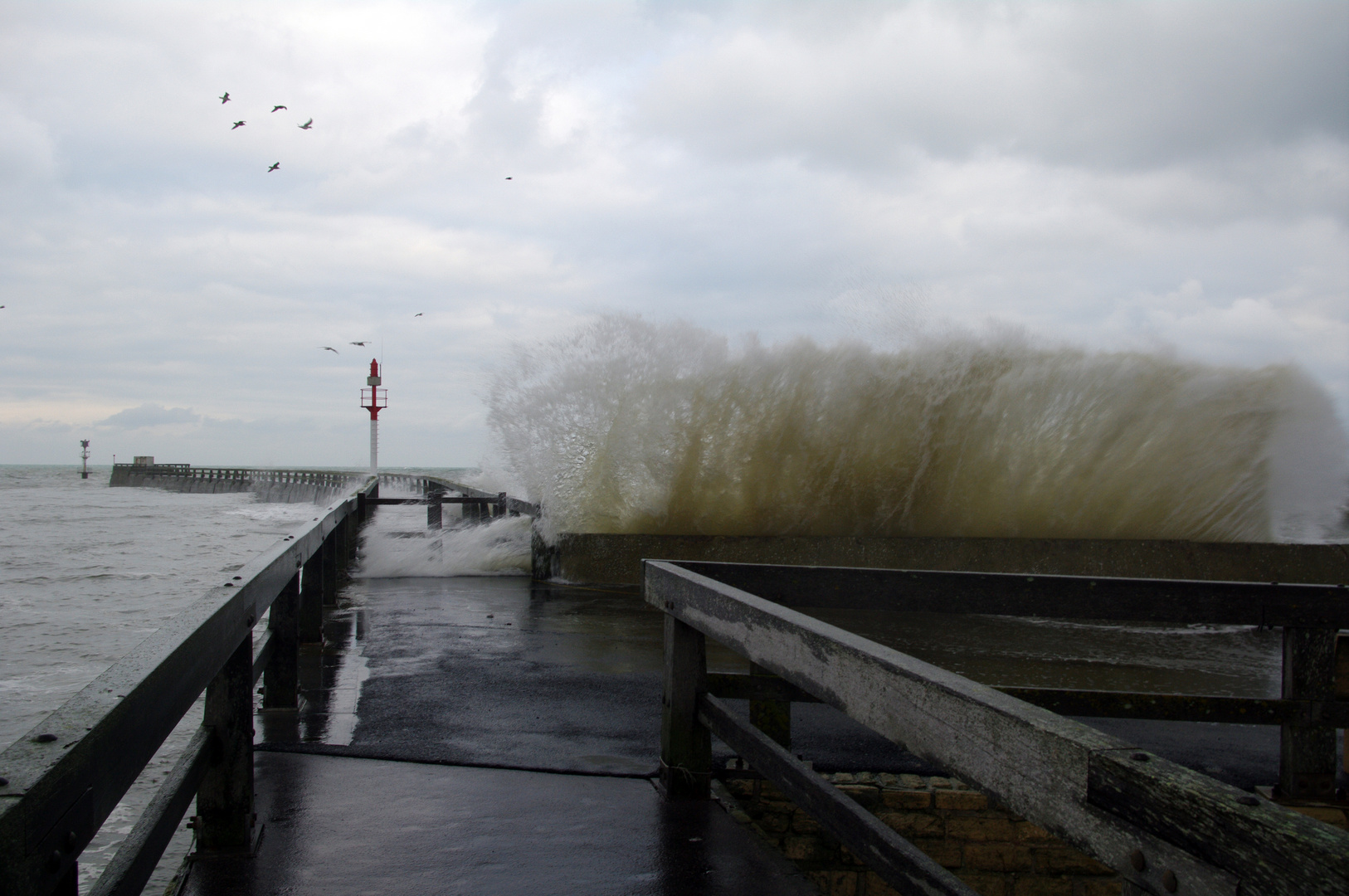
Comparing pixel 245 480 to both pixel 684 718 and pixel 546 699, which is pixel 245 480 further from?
pixel 684 718

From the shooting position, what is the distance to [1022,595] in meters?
3.12

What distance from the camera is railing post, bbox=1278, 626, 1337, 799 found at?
3246mm

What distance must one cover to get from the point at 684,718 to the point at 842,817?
1.07 metres

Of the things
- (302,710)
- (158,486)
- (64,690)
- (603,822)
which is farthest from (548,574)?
(158,486)

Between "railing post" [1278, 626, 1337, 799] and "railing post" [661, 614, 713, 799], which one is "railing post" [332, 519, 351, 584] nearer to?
"railing post" [661, 614, 713, 799]

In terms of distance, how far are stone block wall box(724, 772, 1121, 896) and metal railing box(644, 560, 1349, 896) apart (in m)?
0.83

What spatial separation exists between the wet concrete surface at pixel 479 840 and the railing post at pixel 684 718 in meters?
0.08

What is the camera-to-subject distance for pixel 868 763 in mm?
3992

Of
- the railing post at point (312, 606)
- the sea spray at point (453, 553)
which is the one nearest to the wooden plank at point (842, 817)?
the railing post at point (312, 606)

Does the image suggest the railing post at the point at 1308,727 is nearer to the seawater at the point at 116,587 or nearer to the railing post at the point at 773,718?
the railing post at the point at 773,718

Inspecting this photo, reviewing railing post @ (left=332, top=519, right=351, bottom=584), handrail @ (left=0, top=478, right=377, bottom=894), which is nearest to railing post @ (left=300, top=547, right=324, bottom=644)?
railing post @ (left=332, top=519, right=351, bottom=584)

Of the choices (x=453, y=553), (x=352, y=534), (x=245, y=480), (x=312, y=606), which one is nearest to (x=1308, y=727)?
(x=312, y=606)

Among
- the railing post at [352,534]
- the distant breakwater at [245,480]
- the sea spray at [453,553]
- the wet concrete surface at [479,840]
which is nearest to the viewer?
the wet concrete surface at [479,840]

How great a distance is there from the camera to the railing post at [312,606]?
574 cm
